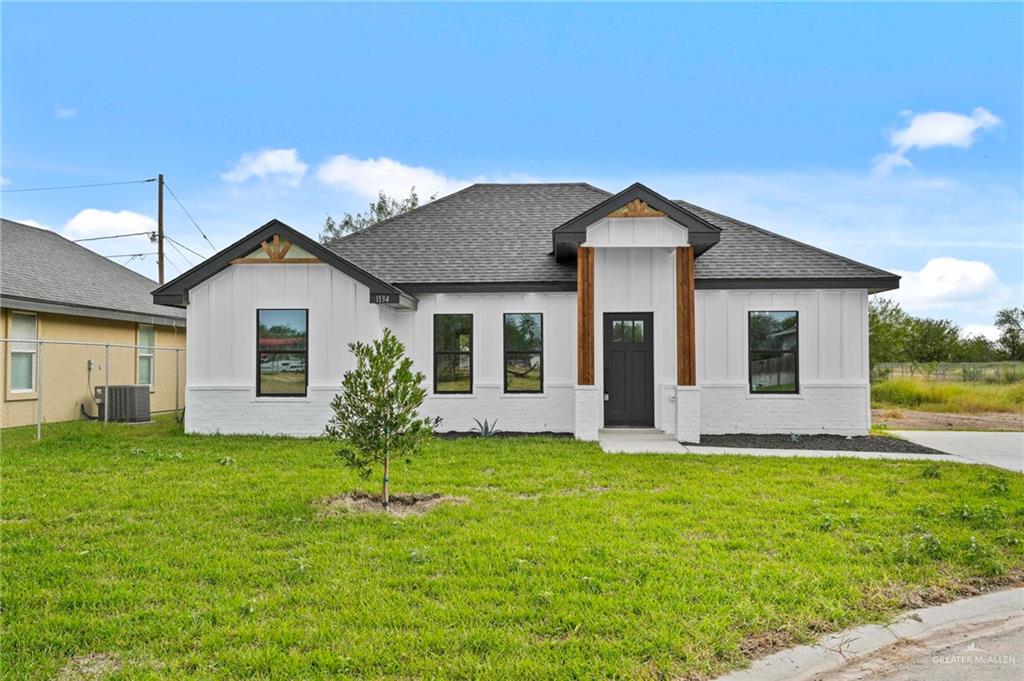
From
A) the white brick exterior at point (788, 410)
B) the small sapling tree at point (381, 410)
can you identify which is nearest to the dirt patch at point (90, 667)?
the small sapling tree at point (381, 410)

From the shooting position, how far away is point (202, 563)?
15.5 ft

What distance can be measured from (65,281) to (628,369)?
1504 cm

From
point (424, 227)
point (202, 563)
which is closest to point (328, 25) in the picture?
point (424, 227)

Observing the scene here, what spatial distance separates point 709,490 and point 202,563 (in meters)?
5.50

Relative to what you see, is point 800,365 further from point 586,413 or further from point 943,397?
point 943,397

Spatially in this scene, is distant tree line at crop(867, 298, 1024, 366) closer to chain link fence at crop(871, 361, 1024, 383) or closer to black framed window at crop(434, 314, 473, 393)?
chain link fence at crop(871, 361, 1024, 383)

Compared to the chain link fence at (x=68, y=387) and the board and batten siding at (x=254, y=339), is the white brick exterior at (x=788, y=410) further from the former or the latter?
the chain link fence at (x=68, y=387)

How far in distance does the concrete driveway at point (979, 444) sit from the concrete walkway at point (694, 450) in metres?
0.45

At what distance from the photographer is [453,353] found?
1273 cm

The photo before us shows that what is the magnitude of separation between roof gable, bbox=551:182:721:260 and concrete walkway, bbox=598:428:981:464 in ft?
12.7

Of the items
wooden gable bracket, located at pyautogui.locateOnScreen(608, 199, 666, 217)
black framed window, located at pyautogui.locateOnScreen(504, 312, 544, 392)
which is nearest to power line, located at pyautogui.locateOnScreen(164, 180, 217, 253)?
black framed window, located at pyautogui.locateOnScreen(504, 312, 544, 392)

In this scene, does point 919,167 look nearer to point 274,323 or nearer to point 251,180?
point 274,323

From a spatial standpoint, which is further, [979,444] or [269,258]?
[269,258]

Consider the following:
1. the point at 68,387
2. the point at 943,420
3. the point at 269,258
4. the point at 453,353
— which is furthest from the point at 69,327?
the point at 943,420
